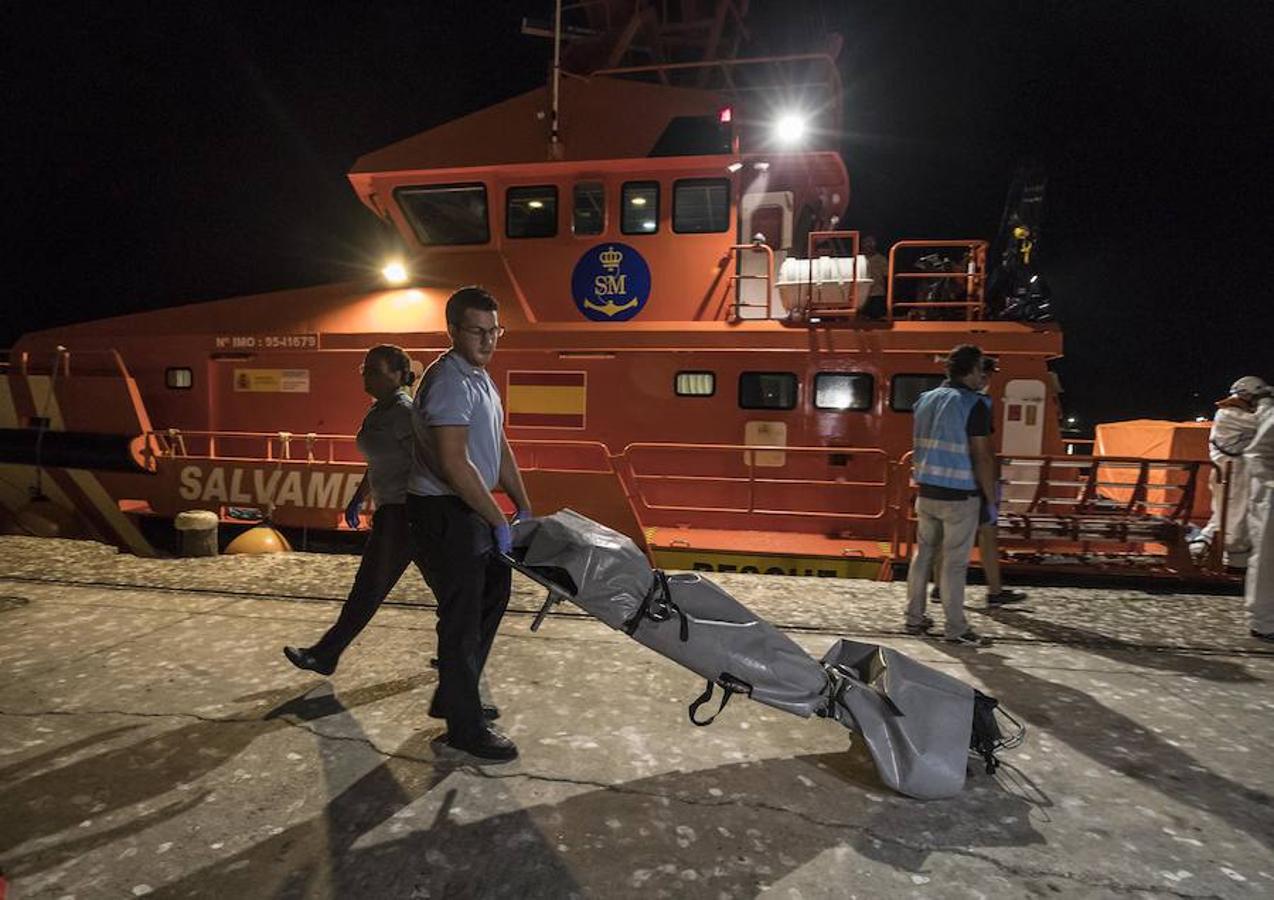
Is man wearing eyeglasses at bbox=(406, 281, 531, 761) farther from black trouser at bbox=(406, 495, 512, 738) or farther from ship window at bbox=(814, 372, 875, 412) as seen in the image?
ship window at bbox=(814, 372, 875, 412)

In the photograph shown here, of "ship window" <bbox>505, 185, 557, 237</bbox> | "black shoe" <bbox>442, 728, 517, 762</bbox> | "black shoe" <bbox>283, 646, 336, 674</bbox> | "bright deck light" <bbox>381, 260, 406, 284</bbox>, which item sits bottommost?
"black shoe" <bbox>442, 728, 517, 762</bbox>

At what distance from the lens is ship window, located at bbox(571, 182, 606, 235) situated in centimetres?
712

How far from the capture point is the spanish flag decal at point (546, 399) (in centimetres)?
677

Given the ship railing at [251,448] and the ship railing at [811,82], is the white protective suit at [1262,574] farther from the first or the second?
the ship railing at [251,448]

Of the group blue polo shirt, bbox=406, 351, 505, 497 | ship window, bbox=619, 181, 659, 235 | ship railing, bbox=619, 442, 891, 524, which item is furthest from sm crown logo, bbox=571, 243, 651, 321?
blue polo shirt, bbox=406, 351, 505, 497

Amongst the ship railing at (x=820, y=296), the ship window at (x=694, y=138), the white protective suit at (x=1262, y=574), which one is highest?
the ship window at (x=694, y=138)

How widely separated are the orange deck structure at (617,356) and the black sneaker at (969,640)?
1738 millimetres

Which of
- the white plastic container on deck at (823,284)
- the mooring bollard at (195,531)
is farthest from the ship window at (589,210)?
the mooring bollard at (195,531)

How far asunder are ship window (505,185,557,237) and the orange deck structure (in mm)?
30

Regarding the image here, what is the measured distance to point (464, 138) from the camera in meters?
7.38

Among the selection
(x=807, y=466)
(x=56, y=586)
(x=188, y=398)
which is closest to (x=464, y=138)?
(x=188, y=398)

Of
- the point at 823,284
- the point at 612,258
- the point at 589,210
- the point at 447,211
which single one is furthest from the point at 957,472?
the point at 447,211

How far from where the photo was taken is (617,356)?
6656 millimetres

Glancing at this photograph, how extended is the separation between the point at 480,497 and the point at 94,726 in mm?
1808
